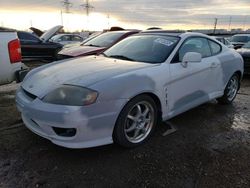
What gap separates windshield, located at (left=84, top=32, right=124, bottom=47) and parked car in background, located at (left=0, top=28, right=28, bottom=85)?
4061 mm

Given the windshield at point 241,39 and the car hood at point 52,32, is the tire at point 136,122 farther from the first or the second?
the windshield at point 241,39

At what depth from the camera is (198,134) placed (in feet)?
12.7

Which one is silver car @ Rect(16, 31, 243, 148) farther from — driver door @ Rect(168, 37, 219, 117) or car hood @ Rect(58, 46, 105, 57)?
car hood @ Rect(58, 46, 105, 57)

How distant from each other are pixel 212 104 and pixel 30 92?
3.64 m

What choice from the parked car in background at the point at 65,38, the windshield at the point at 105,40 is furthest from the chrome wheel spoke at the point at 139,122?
the parked car in background at the point at 65,38

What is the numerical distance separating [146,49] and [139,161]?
180 cm

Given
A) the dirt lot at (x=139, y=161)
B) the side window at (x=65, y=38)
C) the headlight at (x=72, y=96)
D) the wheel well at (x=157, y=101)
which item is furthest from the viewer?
the side window at (x=65, y=38)

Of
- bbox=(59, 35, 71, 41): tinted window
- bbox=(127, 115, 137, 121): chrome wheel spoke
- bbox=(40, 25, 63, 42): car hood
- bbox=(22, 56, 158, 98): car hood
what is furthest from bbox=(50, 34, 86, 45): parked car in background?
bbox=(127, 115, 137, 121): chrome wheel spoke

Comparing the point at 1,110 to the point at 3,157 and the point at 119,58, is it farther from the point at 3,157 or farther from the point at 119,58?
the point at 119,58

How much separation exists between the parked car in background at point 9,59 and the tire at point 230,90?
3.69 meters

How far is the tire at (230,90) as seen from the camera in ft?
17.1

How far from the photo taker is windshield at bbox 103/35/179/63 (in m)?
3.87

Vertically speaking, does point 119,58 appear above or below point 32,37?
above

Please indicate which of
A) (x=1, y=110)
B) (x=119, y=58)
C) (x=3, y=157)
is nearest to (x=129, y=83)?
(x=119, y=58)
